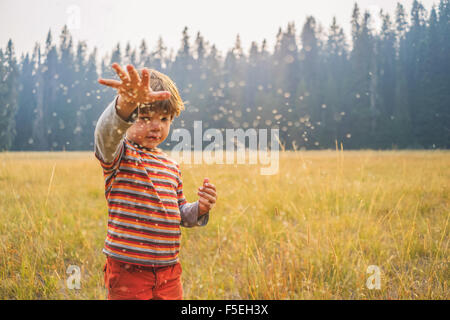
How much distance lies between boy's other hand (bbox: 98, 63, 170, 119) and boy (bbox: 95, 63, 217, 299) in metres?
0.14

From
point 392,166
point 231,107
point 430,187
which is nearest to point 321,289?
point 430,187

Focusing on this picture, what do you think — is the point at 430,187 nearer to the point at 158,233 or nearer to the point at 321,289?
the point at 321,289

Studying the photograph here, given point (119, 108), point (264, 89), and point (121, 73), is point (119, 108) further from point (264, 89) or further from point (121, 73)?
point (264, 89)

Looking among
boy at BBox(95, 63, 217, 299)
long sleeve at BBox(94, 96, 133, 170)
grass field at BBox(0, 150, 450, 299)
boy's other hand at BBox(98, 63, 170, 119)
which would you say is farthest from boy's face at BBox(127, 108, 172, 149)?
grass field at BBox(0, 150, 450, 299)

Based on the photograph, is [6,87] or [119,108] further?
[6,87]

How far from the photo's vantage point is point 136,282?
4.04 feet

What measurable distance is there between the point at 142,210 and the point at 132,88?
1.90ft

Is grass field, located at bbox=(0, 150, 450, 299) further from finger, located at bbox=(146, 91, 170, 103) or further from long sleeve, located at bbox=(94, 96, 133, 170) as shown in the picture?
finger, located at bbox=(146, 91, 170, 103)

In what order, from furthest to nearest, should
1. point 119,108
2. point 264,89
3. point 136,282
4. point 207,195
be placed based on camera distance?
1. point 264,89
2. point 207,195
3. point 136,282
4. point 119,108

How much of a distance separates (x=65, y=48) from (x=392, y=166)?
3101 cm

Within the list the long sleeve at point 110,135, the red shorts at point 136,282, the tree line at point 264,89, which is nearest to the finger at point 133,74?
the long sleeve at point 110,135

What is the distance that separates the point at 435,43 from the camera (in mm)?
5516

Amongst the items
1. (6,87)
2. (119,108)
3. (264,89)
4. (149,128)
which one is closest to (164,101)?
(149,128)

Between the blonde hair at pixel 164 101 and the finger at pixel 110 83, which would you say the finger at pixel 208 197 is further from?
the finger at pixel 110 83
